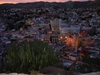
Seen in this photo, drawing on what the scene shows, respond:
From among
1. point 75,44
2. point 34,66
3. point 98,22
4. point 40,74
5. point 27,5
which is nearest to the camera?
point 40,74

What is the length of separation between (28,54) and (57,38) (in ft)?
63.6

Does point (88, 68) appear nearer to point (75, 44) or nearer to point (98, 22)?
point (75, 44)

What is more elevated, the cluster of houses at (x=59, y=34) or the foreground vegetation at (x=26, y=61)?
the foreground vegetation at (x=26, y=61)

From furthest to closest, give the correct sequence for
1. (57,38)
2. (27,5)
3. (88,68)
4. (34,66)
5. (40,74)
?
(27,5)
(57,38)
(88,68)
(34,66)
(40,74)

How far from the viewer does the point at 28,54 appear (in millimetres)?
4434

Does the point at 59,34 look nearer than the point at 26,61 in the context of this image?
No

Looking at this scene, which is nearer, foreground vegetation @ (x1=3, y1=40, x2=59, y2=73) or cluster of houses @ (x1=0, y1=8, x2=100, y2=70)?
foreground vegetation @ (x1=3, y1=40, x2=59, y2=73)

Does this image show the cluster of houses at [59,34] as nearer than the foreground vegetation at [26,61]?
No

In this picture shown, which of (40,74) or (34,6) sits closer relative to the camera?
(40,74)

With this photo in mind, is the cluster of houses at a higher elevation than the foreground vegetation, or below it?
below

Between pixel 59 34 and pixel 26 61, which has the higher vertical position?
pixel 26 61

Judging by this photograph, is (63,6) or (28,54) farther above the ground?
(28,54)

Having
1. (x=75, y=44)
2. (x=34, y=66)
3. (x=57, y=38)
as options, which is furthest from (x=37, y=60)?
(x=57, y=38)

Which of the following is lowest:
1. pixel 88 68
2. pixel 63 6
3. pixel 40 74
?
pixel 63 6
